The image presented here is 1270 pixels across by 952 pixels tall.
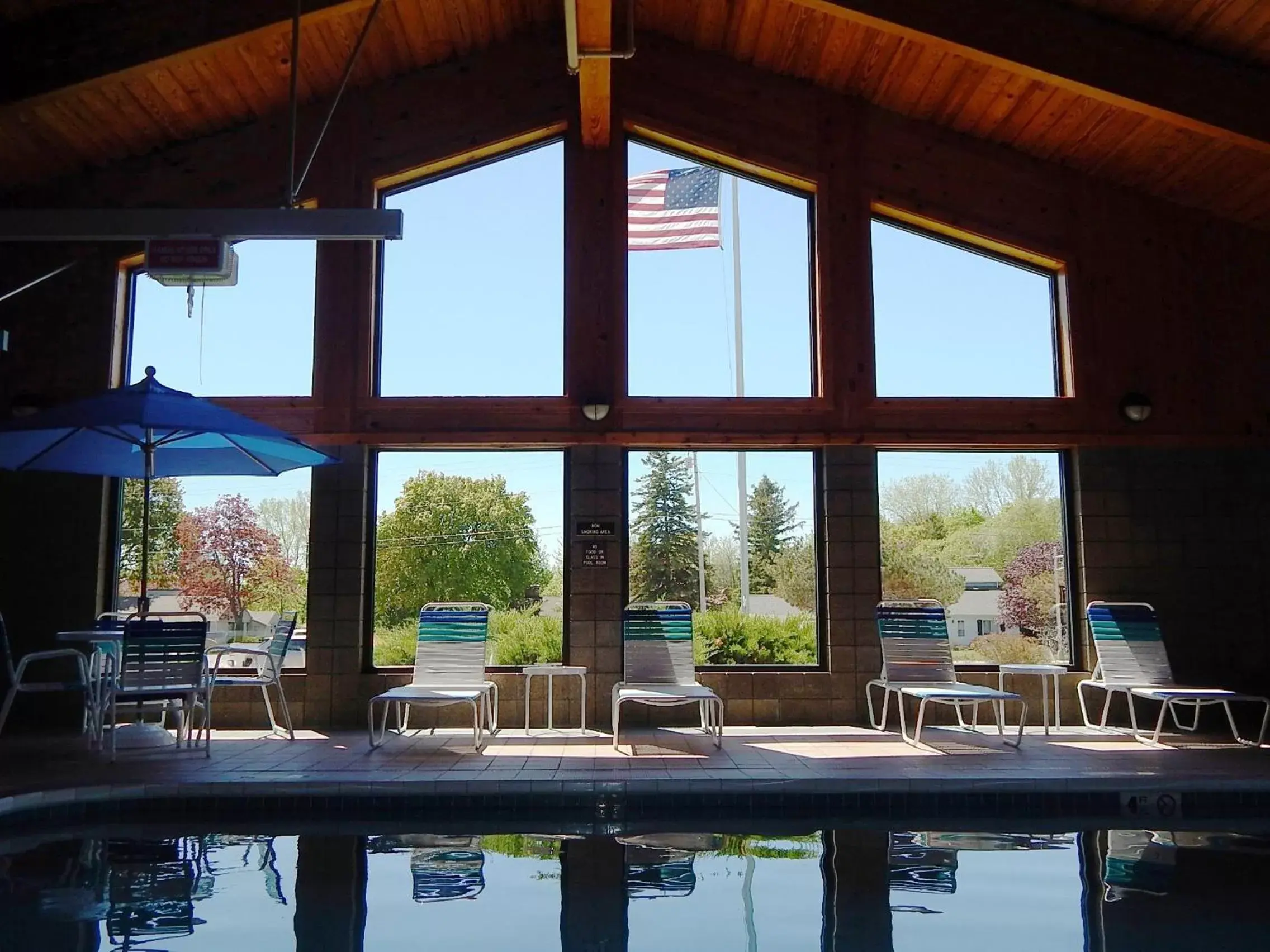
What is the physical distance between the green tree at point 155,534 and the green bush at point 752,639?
413 cm

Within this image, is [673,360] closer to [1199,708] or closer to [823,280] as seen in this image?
[823,280]

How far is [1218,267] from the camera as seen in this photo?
27.3 ft

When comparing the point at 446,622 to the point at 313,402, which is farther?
the point at 313,402

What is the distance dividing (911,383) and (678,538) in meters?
2.26

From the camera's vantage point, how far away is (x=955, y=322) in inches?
334

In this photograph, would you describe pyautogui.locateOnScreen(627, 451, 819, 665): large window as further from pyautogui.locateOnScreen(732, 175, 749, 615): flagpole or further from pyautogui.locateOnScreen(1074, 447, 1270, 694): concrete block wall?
pyautogui.locateOnScreen(1074, 447, 1270, 694): concrete block wall

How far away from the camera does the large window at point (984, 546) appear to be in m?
8.20

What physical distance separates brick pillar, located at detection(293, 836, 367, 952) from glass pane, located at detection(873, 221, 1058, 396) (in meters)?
5.41

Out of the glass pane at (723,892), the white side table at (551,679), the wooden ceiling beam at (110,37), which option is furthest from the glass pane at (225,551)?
the glass pane at (723,892)

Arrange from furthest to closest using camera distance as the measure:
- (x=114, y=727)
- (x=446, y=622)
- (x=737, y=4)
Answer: (x=737, y=4) → (x=446, y=622) → (x=114, y=727)

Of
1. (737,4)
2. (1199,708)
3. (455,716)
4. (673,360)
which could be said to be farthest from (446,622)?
(1199,708)

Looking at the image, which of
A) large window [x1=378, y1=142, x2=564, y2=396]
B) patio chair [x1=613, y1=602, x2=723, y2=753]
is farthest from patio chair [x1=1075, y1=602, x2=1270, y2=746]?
large window [x1=378, y1=142, x2=564, y2=396]

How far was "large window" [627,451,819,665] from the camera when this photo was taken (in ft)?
26.5

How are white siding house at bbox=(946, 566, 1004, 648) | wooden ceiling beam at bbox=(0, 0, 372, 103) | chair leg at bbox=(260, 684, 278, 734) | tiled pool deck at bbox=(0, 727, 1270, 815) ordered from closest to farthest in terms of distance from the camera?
tiled pool deck at bbox=(0, 727, 1270, 815) < wooden ceiling beam at bbox=(0, 0, 372, 103) < chair leg at bbox=(260, 684, 278, 734) < white siding house at bbox=(946, 566, 1004, 648)
